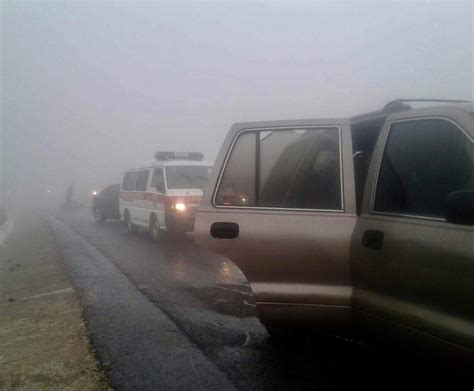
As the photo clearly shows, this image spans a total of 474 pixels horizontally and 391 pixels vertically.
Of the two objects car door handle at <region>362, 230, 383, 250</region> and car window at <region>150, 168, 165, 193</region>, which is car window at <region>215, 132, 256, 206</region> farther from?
car window at <region>150, 168, 165, 193</region>

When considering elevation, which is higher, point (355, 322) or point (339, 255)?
point (339, 255)

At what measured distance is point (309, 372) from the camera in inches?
131

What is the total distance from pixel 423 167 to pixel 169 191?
8.53 m

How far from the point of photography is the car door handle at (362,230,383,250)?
2760 millimetres

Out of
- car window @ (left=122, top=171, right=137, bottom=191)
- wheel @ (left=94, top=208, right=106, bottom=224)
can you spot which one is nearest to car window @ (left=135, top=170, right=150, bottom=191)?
car window @ (left=122, top=171, right=137, bottom=191)

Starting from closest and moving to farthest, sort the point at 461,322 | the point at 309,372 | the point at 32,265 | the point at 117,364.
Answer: the point at 461,322, the point at 309,372, the point at 117,364, the point at 32,265

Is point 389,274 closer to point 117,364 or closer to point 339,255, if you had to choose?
point 339,255

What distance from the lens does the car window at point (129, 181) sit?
1361 cm

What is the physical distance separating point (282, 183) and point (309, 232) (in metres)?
0.54

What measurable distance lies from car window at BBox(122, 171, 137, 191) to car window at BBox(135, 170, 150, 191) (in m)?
0.45

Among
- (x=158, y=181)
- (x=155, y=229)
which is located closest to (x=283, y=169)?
(x=158, y=181)

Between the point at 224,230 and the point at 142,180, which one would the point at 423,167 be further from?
the point at 142,180

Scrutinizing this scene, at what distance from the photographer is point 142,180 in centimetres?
1266

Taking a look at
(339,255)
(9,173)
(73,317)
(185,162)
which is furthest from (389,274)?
(9,173)
